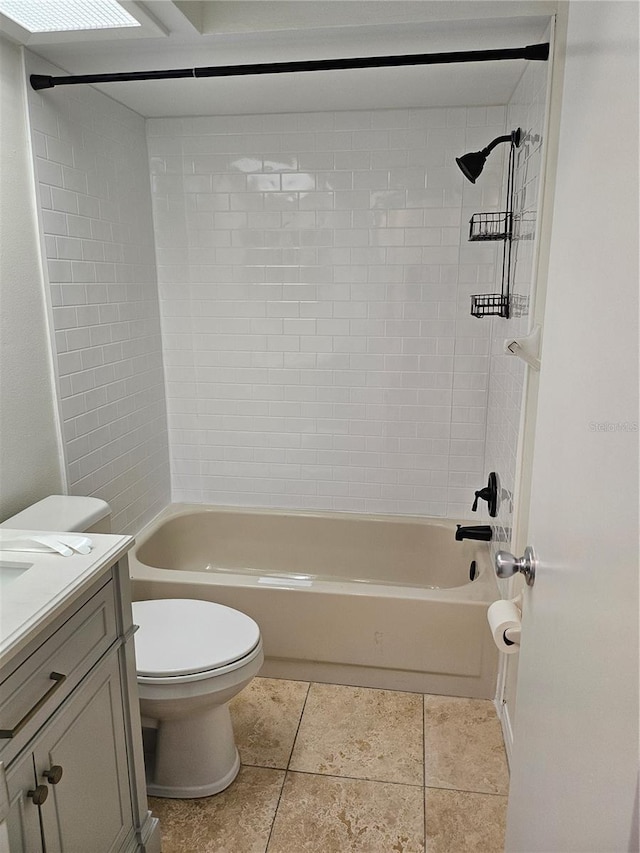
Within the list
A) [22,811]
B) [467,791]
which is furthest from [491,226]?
[22,811]

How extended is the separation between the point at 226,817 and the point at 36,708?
0.96 meters

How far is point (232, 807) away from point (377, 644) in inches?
30.2

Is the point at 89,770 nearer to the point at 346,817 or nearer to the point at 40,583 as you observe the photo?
the point at 40,583

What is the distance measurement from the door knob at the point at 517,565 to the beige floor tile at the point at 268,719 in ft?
4.26

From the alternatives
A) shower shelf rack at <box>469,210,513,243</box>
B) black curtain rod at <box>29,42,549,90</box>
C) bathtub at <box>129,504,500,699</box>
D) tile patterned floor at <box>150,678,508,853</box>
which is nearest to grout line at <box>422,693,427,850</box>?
tile patterned floor at <box>150,678,508,853</box>

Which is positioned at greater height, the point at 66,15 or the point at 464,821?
the point at 66,15

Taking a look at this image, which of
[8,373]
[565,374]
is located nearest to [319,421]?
[8,373]

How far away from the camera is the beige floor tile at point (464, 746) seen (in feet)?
6.40

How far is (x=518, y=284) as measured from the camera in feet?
7.08

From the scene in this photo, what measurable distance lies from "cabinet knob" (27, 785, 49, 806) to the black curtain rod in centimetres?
188

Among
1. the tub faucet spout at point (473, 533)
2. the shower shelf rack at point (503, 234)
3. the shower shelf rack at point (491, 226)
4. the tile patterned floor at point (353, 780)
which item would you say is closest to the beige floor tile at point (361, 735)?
the tile patterned floor at point (353, 780)

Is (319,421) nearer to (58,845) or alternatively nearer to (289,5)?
(289,5)

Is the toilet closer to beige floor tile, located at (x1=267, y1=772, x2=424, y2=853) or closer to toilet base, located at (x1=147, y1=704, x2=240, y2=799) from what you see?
toilet base, located at (x1=147, y1=704, x2=240, y2=799)

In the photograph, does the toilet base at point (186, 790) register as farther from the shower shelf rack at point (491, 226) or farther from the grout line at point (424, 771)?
the shower shelf rack at point (491, 226)
